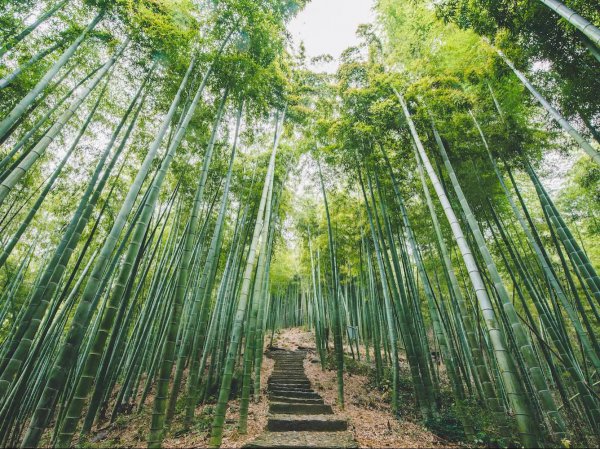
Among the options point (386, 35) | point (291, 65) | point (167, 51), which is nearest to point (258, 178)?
point (291, 65)

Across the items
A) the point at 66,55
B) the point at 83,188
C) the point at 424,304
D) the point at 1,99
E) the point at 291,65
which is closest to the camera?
the point at 66,55

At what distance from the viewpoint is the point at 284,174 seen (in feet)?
19.4

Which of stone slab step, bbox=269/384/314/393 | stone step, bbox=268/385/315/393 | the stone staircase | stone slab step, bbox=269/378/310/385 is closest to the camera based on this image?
the stone staircase

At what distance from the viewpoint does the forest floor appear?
10.9ft

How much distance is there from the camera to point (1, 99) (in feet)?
13.5

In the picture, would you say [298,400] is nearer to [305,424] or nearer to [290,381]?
[305,424]

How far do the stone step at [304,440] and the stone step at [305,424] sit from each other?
0.13 metres

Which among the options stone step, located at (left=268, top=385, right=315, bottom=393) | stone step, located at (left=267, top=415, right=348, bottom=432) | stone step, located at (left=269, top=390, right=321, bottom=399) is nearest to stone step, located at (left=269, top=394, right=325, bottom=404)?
stone step, located at (left=269, top=390, right=321, bottom=399)

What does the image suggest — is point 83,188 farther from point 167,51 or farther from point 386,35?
point 386,35

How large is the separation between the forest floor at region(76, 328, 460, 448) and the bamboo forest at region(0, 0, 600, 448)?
0.15ft

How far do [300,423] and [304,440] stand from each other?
0.42 metres

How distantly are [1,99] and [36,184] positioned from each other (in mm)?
2310

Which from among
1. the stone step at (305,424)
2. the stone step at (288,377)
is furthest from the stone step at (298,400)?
the stone step at (288,377)

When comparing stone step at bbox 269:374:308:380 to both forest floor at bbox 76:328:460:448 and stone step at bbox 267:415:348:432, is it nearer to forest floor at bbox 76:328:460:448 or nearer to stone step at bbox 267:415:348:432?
forest floor at bbox 76:328:460:448
